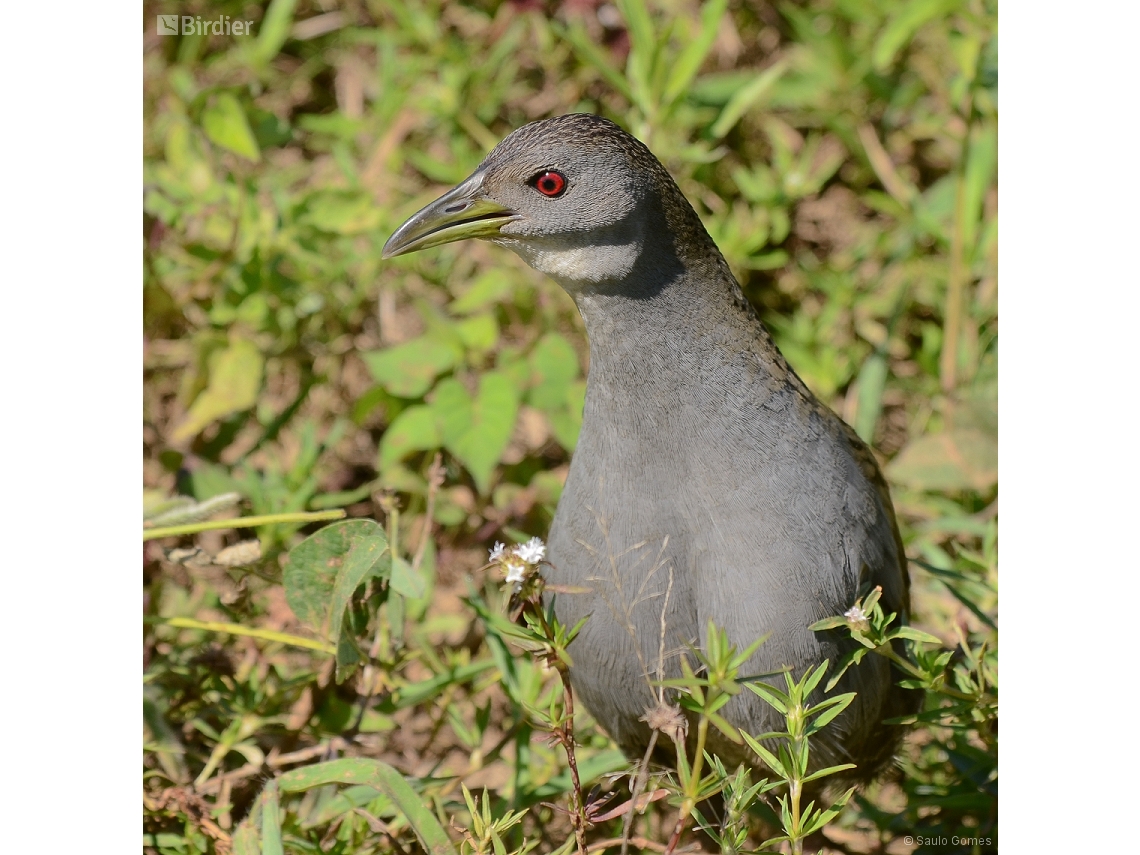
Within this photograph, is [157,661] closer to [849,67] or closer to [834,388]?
[834,388]

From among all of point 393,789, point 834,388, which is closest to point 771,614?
point 393,789

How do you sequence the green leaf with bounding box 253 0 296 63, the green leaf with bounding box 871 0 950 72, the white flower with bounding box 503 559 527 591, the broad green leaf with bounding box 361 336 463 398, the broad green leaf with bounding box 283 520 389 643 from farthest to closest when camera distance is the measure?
the green leaf with bounding box 253 0 296 63 → the green leaf with bounding box 871 0 950 72 → the broad green leaf with bounding box 361 336 463 398 → the broad green leaf with bounding box 283 520 389 643 → the white flower with bounding box 503 559 527 591

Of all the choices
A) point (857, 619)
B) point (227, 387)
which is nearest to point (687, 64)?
Answer: point (227, 387)

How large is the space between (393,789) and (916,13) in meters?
2.80

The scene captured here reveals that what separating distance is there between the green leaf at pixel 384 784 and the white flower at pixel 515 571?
2.23 ft

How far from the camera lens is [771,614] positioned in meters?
2.30

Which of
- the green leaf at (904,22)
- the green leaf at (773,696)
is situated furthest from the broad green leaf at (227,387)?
the green leaf at (904,22)

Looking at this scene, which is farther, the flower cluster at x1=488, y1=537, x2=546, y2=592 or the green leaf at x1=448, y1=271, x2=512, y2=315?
the green leaf at x1=448, y1=271, x2=512, y2=315

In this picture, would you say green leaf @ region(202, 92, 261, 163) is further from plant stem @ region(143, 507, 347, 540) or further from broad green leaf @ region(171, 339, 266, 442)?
plant stem @ region(143, 507, 347, 540)

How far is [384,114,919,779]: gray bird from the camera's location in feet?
7.64

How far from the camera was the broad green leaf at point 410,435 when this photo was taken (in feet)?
11.5

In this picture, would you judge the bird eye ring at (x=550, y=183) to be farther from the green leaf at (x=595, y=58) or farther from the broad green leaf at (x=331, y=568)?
the green leaf at (x=595, y=58)

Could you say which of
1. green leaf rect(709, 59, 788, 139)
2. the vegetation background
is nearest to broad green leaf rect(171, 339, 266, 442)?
the vegetation background

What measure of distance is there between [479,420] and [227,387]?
2.42ft
